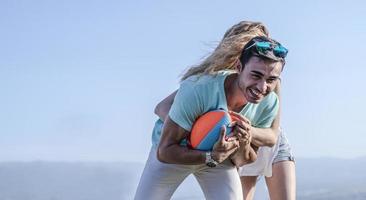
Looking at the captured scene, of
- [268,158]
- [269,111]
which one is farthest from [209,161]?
[268,158]

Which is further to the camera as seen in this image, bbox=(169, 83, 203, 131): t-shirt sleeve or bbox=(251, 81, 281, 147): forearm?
bbox=(251, 81, 281, 147): forearm

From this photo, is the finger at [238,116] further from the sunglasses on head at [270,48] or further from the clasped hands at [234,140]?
the sunglasses on head at [270,48]

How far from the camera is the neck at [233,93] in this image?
8.95 m

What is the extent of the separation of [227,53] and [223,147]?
3.12 feet

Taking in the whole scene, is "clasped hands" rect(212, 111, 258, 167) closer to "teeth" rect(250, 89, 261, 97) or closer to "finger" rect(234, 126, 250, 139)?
"finger" rect(234, 126, 250, 139)

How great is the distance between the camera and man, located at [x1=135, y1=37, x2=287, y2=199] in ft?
28.6

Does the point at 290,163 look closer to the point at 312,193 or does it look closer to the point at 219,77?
the point at 219,77

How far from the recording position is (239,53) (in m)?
9.17

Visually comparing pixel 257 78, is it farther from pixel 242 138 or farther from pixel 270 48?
pixel 242 138

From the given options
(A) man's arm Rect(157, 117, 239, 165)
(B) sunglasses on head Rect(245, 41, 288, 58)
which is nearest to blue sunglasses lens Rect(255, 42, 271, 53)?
(B) sunglasses on head Rect(245, 41, 288, 58)

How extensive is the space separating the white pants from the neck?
0.75m

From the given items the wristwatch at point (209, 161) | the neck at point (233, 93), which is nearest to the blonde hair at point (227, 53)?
the neck at point (233, 93)

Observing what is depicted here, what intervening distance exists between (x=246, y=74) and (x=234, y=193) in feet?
4.59

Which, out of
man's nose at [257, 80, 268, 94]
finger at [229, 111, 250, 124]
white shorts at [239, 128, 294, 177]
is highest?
man's nose at [257, 80, 268, 94]
